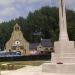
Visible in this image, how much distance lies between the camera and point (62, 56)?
2631 centimetres

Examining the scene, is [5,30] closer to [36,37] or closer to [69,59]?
[36,37]

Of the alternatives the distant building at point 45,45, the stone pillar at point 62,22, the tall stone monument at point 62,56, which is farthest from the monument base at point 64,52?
the distant building at point 45,45

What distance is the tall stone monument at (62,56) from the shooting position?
23281mm

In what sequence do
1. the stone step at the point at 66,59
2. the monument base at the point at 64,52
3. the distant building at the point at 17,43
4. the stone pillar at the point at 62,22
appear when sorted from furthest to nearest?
the distant building at the point at 17,43, the stone pillar at the point at 62,22, the monument base at the point at 64,52, the stone step at the point at 66,59

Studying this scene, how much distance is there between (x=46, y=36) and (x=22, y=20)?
19633mm

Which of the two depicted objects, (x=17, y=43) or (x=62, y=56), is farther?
(x=17, y=43)

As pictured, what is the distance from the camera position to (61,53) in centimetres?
2656

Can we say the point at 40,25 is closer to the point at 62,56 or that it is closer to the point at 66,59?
the point at 62,56

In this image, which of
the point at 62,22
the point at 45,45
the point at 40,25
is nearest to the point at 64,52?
the point at 62,22

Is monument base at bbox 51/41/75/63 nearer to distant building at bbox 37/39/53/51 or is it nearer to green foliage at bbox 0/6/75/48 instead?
distant building at bbox 37/39/53/51

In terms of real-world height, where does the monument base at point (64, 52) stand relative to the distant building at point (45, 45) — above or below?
below

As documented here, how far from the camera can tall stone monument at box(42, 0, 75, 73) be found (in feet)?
76.4

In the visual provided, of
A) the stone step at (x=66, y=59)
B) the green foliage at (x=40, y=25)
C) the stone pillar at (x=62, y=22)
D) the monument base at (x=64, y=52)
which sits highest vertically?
the green foliage at (x=40, y=25)

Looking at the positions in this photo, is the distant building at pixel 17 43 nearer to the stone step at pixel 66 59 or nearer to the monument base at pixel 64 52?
Answer: the monument base at pixel 64 52
